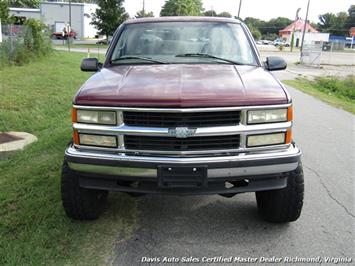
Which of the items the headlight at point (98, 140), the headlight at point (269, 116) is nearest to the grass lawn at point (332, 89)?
the headlight at point (269, 116)

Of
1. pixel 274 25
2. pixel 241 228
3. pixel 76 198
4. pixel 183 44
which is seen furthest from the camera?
pixel 274 25

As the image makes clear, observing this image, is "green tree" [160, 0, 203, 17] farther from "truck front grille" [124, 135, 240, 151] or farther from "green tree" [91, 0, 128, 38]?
"truck front grille" [124, 135, 240, 151]

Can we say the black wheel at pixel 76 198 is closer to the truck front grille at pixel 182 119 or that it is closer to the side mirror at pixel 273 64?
the truck front grille at pixel 182 119

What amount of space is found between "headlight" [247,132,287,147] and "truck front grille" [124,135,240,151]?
111 mm

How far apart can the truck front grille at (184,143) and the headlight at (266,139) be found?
11cm

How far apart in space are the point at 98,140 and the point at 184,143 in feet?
2.26

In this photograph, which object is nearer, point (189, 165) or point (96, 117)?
point (189, 165)

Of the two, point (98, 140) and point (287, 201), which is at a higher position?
point (98, 140)

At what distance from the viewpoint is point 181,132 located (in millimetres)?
3205

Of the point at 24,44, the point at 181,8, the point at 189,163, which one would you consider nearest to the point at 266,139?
the point at 189,163

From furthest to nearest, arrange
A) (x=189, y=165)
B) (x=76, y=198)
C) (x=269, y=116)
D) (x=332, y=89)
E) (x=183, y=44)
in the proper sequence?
(x=332, y=89), (x=183, y=44), (x=76, y=198), (x=269, y=116), (x=189, y=165)

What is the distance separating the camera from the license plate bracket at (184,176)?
10.5 feet

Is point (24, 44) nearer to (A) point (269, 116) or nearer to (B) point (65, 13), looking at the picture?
(A) point (269, 116)

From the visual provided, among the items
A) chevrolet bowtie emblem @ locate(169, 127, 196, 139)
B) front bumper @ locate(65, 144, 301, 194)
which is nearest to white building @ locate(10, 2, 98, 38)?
front bumper @ locate(65, 144, 301, 194)
